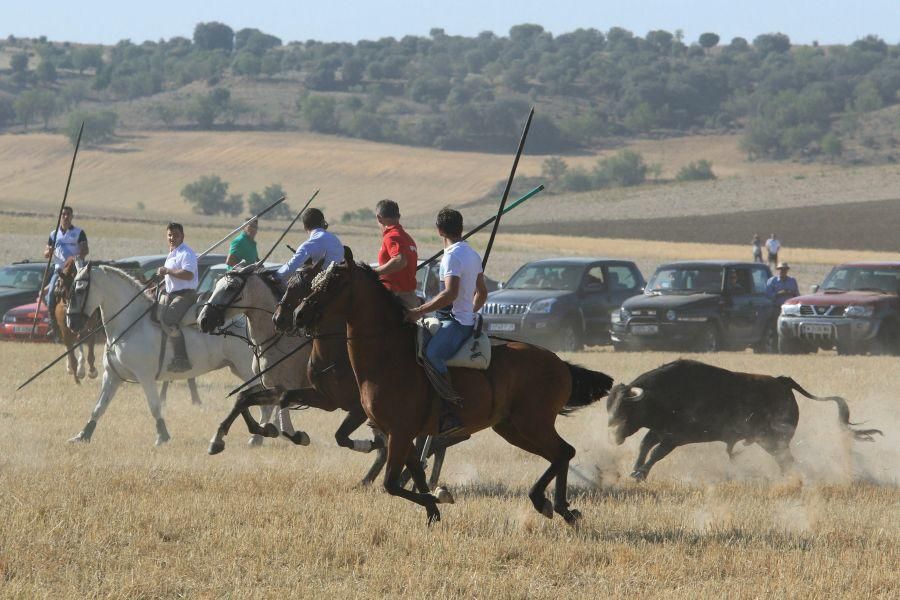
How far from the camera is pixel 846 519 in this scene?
10.2 meters

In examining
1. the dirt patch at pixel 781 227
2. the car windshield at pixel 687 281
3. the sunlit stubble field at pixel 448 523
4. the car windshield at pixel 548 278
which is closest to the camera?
the sunlit stubble field at pixel 448 523

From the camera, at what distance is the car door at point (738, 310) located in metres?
26.6

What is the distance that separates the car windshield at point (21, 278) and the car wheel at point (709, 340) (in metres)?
13.0

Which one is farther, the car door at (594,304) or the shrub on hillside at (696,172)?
the shrub on hillside at (696,172)

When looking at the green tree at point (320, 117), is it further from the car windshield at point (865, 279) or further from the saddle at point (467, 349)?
the saddle at point (467, 349)

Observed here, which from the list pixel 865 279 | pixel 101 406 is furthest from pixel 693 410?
pixel 865 279

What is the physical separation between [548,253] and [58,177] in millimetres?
74062

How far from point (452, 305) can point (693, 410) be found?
3438mm

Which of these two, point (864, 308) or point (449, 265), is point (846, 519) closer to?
point (449, 265)

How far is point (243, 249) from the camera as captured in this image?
15.3m

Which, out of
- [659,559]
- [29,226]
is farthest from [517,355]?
[29,226]

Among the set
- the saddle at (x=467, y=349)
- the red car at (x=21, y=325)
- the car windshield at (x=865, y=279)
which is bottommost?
the red car at (x=21, y=325)

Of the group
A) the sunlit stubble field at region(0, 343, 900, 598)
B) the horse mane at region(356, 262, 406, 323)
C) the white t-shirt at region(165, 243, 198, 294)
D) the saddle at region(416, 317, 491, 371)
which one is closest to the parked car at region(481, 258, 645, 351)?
the sunlit stubble field at region(0, 343, 900, 598)

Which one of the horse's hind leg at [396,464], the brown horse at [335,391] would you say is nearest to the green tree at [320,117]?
the brown horse at [335,391]
